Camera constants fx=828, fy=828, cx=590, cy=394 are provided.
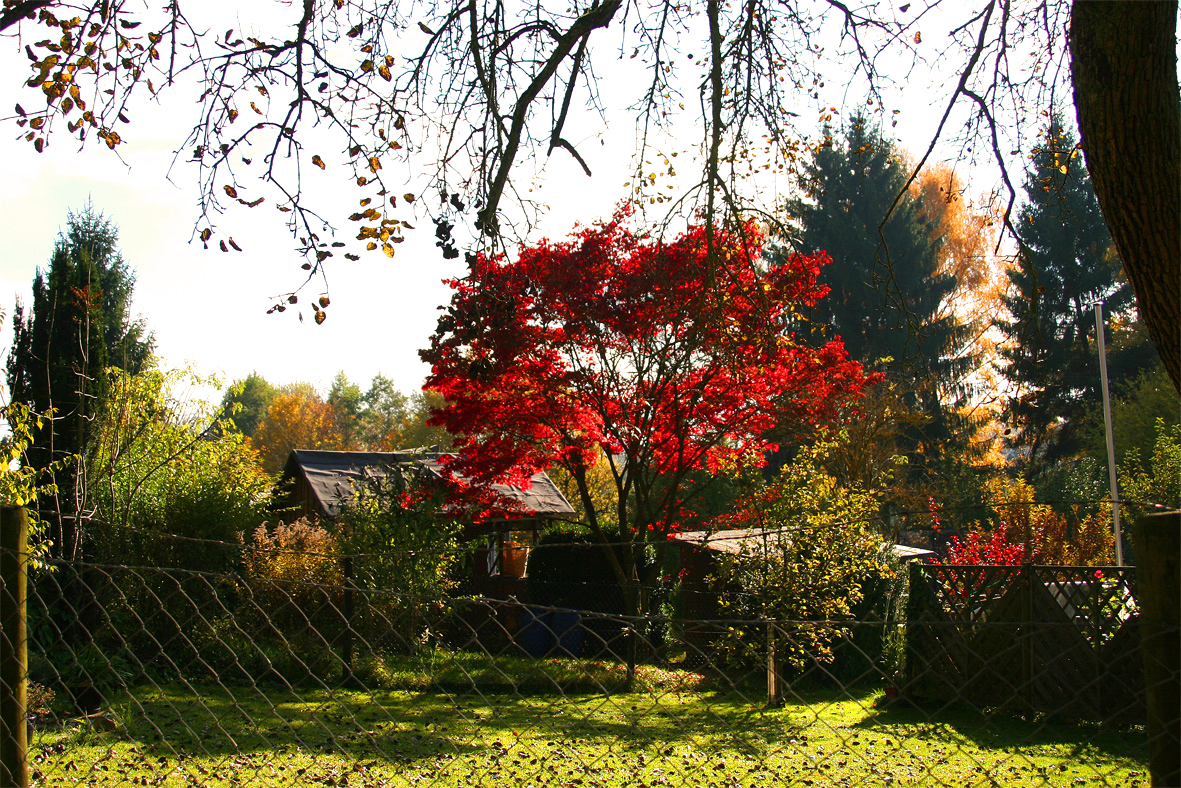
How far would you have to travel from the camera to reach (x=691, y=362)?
9344mm

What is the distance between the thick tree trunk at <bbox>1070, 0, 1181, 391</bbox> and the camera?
9.43 ft

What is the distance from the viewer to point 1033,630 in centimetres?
695

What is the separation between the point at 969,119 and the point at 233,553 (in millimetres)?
9002

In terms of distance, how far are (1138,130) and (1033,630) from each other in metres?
5.31

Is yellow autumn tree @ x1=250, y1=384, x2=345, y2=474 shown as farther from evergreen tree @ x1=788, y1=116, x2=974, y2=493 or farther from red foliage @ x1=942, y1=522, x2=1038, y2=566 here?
red foliage @ x1=942, y1=522, x2=1038, y2=566

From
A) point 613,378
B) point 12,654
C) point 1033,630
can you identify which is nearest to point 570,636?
point 613,378

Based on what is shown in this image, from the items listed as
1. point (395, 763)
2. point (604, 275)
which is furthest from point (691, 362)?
point (395, 763)

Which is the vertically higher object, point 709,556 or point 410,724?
point 709,556

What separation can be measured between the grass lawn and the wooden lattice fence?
1.31 feet

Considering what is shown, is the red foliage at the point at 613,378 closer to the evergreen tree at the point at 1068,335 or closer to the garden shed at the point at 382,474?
the garden shed at the point at 382,474

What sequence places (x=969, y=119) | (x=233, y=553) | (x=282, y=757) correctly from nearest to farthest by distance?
(x=969, y=119), (x=282, y=757), (x=233, y=553)

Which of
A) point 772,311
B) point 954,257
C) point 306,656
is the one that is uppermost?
point 954,257

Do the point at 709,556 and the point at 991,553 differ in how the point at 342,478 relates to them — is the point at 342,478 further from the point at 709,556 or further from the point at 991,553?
the point at 991,553

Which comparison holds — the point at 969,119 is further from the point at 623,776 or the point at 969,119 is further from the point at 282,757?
the point at 282,757
